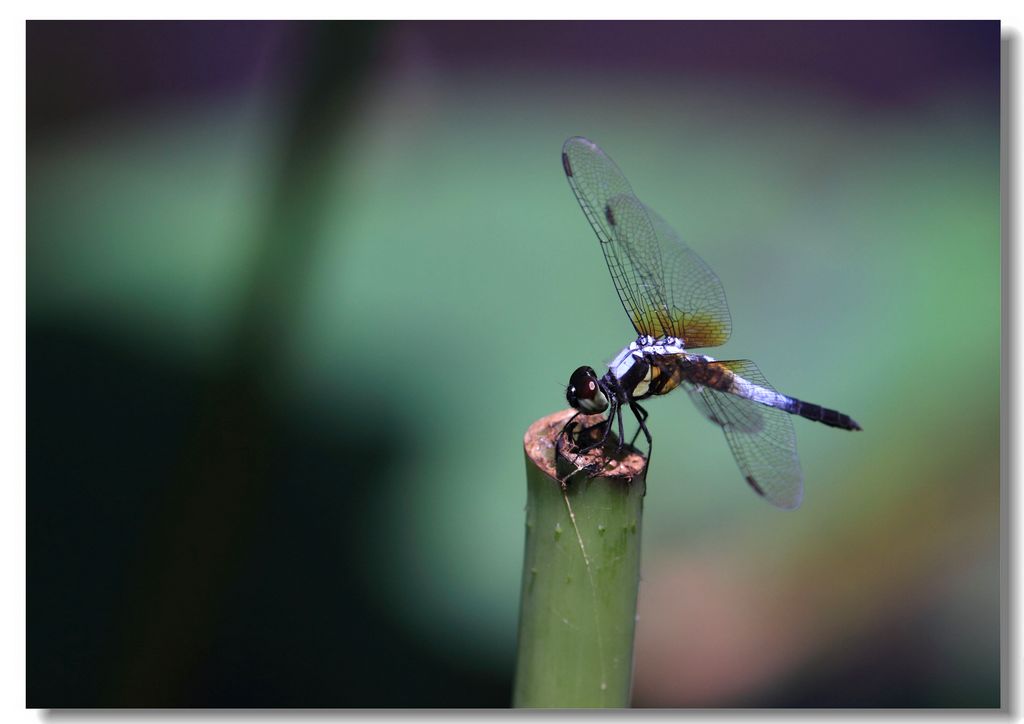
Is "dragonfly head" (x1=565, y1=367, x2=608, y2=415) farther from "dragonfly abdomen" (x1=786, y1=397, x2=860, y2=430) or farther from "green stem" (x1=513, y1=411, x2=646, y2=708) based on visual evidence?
"dragonfly abdomen" (x1=786, y1=397, x2=860, y2=430)

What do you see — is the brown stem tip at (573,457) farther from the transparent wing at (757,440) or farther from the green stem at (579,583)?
the transparent wing at (757,440)

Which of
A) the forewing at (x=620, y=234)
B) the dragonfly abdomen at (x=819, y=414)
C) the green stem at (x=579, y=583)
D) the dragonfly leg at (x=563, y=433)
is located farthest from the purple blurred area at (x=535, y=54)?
the green stem at (x=579, y=583)

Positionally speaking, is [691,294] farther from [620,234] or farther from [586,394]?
[586,394]

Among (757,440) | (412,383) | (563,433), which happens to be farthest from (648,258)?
(563,433)

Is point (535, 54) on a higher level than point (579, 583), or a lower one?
higher

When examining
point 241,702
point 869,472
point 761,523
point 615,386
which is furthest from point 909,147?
point 241,702
